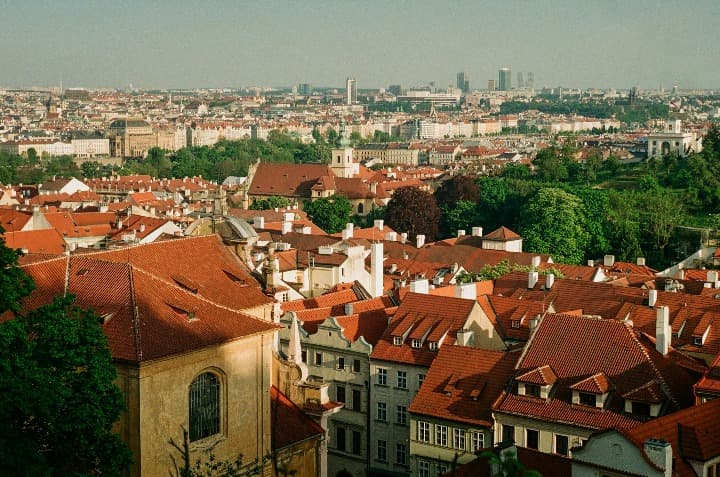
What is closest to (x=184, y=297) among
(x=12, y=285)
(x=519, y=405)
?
(x=12, y=285)

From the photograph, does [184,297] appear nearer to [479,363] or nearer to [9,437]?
[9,437]

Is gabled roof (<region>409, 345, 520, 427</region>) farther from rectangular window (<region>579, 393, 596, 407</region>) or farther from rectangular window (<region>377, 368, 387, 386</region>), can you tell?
rectangular window (<region>377, 368, 387, 386</region>)

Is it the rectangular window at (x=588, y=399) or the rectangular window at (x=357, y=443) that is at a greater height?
the rectangular window at (x=588, y=399)

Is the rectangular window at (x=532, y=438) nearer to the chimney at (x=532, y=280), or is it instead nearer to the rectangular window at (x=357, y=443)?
the rectangular window at (x=357, y=443)

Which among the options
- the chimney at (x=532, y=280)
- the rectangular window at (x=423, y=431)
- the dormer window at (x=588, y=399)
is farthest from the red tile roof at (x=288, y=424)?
the chimney at (x=532, y=280)

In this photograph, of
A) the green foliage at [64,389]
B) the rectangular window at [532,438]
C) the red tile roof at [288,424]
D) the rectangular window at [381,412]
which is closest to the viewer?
the green foliage at [64,389]

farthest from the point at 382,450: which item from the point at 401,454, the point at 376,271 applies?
the point at 376,271

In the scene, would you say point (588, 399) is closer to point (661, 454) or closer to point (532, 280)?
point (661, 454)
